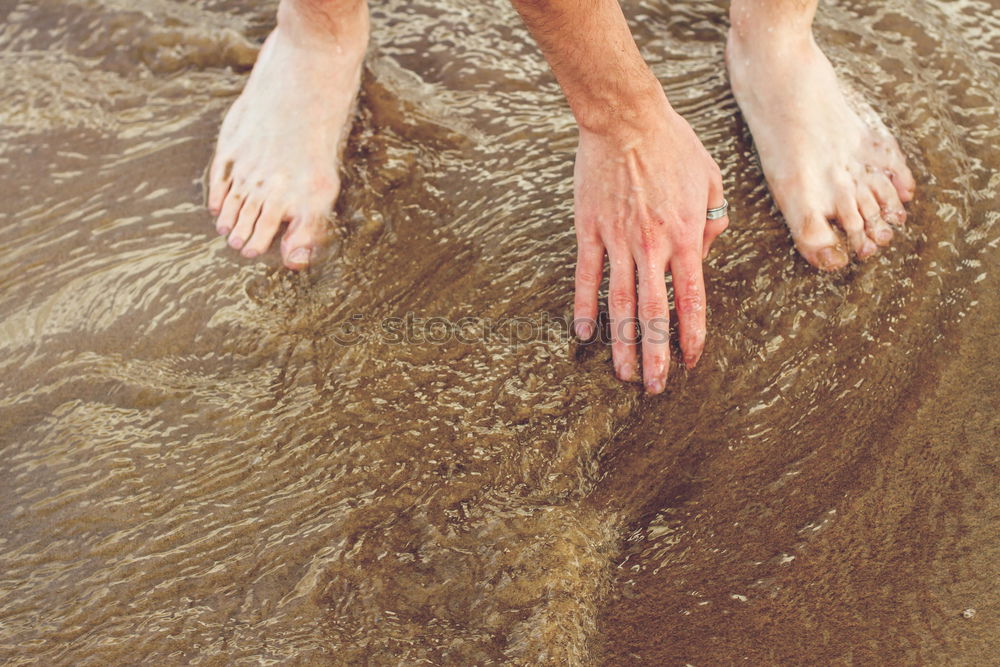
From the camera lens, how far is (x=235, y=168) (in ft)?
7.71

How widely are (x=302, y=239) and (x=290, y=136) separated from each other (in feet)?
1.02

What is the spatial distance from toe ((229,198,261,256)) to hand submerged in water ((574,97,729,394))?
2.81 ft

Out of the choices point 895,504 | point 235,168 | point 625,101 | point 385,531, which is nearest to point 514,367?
point 385,531

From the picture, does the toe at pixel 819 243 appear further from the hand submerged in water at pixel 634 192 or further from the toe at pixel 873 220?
the hand submerged in water at pixel 634 192

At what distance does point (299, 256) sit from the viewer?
2193mm

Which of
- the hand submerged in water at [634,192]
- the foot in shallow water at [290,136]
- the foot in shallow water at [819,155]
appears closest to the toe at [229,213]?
the foot in shallow water at [290,136]

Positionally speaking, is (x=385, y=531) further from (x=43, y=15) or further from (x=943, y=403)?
(x=43, y=15)

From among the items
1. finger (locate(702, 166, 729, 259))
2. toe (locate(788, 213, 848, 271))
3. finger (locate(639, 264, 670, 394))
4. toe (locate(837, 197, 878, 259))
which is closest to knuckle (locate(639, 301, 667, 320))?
finger (locate(639, 264, 670, 394))

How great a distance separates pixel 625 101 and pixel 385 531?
0.99 m

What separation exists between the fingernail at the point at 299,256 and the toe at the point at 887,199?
1.39 metres

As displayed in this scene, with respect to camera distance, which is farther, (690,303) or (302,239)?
(302,239)

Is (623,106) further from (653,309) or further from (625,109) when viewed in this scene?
(653,309)

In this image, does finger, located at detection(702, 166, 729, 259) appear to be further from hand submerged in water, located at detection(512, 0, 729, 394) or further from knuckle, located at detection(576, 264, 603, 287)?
knuckle, located at detection(576, 264, 603, 287)

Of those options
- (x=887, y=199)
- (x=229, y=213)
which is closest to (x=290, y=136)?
(x=229, y=213)
